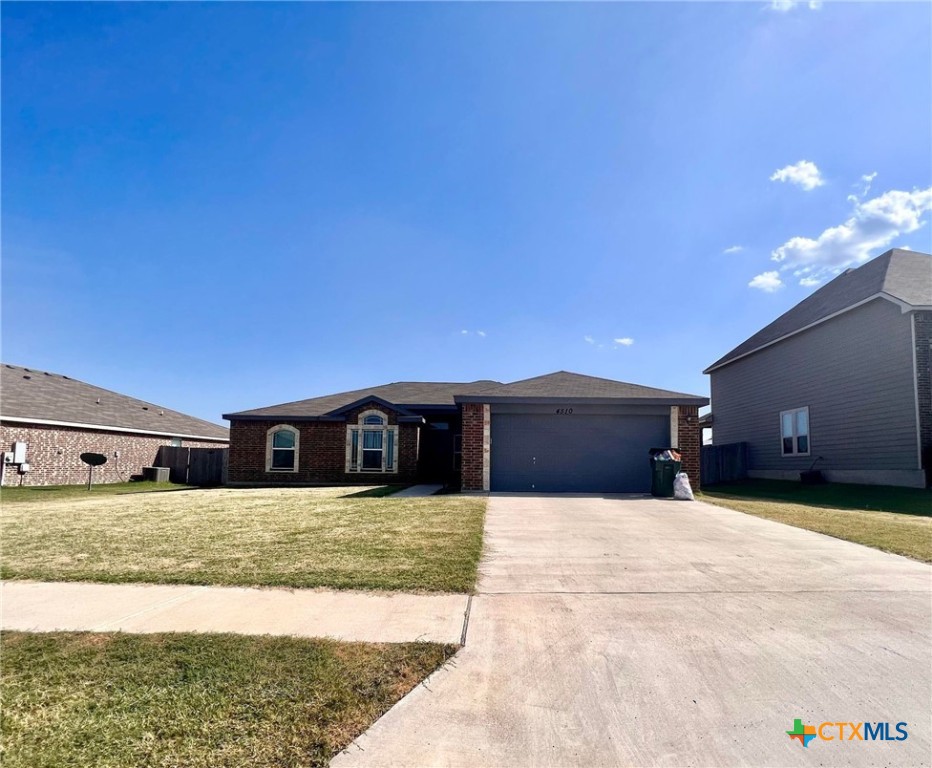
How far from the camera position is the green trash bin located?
1326 cm

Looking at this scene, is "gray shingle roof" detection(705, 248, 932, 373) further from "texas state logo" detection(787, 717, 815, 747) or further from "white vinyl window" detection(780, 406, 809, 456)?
"texas state logo" detection(787, 717, 815, 747)

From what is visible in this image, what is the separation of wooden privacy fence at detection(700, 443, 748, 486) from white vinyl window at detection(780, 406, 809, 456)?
203 cm

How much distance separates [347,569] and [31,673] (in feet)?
9.11

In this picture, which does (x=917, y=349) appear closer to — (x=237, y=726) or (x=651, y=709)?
(x=651, y=709)

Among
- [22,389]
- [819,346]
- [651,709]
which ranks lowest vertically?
[651,709]

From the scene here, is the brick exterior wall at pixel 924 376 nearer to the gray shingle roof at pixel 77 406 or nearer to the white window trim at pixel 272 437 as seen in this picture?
the white window trim at pixel 272 437

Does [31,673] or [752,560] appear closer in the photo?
[31,673]

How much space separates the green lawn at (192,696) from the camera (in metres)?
2.47

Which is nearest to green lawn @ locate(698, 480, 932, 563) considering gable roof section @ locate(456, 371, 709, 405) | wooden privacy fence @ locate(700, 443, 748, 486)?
wooden privacy fence @ locate(700, 443, 748, 486)

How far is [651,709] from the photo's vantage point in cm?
292

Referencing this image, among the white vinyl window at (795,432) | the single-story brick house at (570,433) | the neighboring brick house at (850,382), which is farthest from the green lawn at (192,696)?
the white vinyl window at (795,432)

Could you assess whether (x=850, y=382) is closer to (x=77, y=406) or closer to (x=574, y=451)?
(x=574, y=451)

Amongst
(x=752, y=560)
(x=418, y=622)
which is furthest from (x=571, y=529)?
(x=418, y=622)

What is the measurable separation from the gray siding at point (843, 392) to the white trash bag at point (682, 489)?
7516 millimetres
